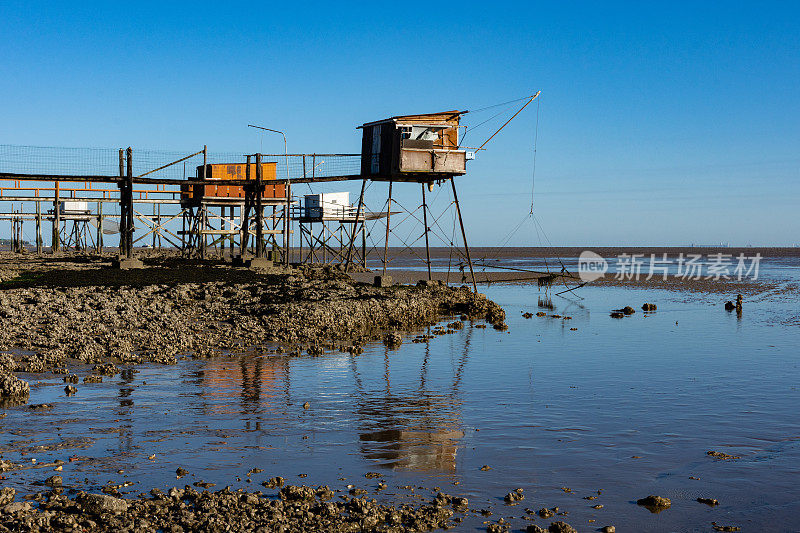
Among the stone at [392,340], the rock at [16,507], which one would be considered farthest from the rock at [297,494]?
the stone at [392,340]

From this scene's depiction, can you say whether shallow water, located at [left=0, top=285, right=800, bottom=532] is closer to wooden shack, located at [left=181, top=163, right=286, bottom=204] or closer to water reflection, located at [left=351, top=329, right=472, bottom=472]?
water reflection, located at [left=351, top=329, right=472, bottom=472]

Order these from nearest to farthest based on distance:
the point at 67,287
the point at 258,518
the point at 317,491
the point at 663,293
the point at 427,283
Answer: the point at 258,518 → the point at 317,491 → the point at 67,287 → the point at 427,283 → the point at 663,293

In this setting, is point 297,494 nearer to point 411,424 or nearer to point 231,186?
point 411,424

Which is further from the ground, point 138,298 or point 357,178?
point 357,178

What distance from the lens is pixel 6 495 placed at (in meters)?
7.19

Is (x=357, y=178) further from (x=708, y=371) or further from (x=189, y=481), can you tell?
(x=189, y=481)

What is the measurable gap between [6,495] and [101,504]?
1019 mm

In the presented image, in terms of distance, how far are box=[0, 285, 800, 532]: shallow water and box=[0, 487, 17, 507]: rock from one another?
1.51 ft

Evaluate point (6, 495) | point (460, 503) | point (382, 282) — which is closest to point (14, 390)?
point (6, 495)

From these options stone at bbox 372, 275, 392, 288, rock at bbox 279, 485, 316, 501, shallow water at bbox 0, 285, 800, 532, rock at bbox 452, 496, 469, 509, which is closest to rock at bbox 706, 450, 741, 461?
shallow water at bbox 0, 285, 800, 532

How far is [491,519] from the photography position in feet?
24.2

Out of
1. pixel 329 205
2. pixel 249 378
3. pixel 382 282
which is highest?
pixel 329 205

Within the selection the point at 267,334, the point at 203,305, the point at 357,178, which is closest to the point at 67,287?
the point at 203,305

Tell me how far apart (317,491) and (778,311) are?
2967cm
